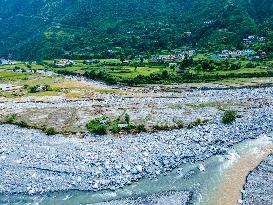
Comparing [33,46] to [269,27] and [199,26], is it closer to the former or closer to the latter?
[199,26]

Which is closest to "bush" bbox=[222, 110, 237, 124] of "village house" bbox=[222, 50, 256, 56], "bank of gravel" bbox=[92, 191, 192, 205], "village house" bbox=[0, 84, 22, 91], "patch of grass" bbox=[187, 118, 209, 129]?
"patch of grass" bbox=[187, 118, 209, 129]

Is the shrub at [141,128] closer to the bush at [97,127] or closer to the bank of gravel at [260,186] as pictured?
the bush at [97,127]

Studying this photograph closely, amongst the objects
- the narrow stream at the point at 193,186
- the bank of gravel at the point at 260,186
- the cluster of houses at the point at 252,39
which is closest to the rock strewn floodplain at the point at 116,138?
the narrow stream at the point at 193,186

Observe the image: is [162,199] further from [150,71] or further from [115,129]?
[150,71]

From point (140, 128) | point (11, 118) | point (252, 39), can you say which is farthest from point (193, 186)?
point (252, 39)

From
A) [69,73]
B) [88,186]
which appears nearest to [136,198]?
[88,186]

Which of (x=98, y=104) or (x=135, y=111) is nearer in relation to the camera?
(x=135, y=111)

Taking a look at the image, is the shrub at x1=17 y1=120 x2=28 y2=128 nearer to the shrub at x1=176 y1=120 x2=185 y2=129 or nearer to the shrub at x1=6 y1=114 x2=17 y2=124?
the shrub at x1=6 y1=114 x2=17 y2=124
